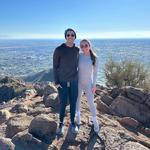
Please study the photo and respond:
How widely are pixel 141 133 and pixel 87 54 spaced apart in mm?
3262

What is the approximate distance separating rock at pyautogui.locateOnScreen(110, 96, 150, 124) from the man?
3.21 metres

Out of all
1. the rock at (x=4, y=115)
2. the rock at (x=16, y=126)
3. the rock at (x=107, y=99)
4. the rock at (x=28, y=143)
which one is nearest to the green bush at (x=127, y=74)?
the rock at (x=107, y=99)

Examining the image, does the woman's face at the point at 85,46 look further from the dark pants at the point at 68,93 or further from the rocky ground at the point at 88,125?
the rocky ground at the point at 88,125

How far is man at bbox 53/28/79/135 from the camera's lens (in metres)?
8.35

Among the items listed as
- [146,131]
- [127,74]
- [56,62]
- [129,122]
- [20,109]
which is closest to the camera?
[56,62]

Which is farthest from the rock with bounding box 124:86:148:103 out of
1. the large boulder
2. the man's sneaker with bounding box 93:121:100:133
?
Answer: the man's sneaker with bounding box 93:121:100:133

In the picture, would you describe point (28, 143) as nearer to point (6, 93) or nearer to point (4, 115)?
point (4, 115)

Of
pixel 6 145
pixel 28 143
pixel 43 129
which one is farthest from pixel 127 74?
pixel 6 145

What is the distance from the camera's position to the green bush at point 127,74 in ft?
57.6

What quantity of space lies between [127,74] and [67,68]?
9.80m

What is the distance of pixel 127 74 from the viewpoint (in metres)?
17.9

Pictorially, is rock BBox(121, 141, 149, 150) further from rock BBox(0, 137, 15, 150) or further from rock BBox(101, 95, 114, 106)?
rock BBox(101, 95, 114, 106)

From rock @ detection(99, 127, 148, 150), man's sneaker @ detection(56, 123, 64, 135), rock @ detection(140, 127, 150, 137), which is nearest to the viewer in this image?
man's sneaker @ detection(56, 123, 64, 135)

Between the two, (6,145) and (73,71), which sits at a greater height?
(73,71)
